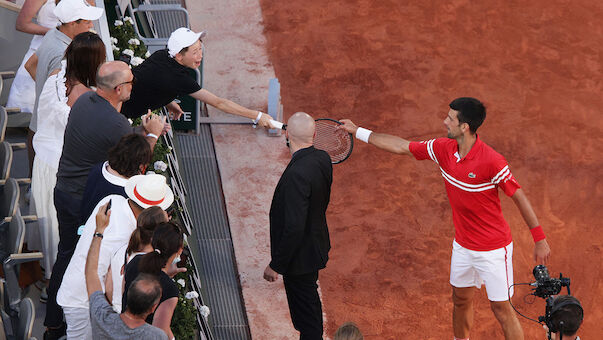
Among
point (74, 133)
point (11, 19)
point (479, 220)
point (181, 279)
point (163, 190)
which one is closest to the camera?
point (163, 190)

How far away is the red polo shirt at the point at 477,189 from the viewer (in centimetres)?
616

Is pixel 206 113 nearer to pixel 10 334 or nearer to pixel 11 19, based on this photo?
pixel 11 19

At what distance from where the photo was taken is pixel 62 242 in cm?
568

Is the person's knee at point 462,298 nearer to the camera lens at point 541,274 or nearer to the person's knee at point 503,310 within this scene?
the person's knee at point 503,310

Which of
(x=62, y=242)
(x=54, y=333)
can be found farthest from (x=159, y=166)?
(x=54, y=333)

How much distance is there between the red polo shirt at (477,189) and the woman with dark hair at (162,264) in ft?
8.19

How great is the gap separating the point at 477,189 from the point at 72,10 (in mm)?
3399

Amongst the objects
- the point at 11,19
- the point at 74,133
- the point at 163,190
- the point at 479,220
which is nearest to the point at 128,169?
the point at 163,190

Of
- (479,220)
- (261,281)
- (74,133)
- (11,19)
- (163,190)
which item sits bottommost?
(261,281)

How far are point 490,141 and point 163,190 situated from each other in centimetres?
598

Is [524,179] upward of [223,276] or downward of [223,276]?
upward

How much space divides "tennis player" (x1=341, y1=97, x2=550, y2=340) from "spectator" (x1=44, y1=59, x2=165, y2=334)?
248 cm

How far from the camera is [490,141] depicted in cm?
1010

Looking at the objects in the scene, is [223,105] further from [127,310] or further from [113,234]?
[127,310]
